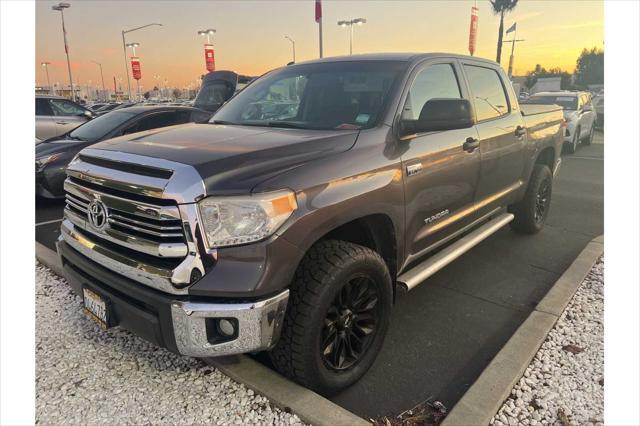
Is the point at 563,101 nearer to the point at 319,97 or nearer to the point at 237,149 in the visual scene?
the point at 319,97

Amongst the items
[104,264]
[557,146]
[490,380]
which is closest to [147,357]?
[104,264]

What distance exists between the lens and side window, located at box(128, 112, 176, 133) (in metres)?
7.44

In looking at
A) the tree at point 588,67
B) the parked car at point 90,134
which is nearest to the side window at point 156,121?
the parked car at point 90,134

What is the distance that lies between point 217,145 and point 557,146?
479 centimetres

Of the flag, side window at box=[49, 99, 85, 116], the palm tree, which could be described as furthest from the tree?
side window at box=[49, 99, 85, 116]

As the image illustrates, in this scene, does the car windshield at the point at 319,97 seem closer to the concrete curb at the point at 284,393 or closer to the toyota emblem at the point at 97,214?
the toyota emblem at the point at 97,214

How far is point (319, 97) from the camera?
3332 mm

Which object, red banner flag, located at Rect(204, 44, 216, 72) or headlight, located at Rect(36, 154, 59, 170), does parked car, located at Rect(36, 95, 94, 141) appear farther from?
red banner flag, located at Rect(204, 44, 216, 72)

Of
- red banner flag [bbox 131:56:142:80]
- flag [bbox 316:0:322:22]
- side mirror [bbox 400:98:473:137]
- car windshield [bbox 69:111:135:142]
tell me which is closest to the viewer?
side mirror [bbox 400:98:473:137]

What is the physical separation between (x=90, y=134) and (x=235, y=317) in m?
6.40

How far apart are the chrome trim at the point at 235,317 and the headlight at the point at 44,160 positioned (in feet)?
18.7

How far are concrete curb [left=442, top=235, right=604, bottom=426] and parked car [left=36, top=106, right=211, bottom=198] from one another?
17.0ft

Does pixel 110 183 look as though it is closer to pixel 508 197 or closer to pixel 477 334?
→ pixel 477 334

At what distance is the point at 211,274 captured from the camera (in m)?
2.08
